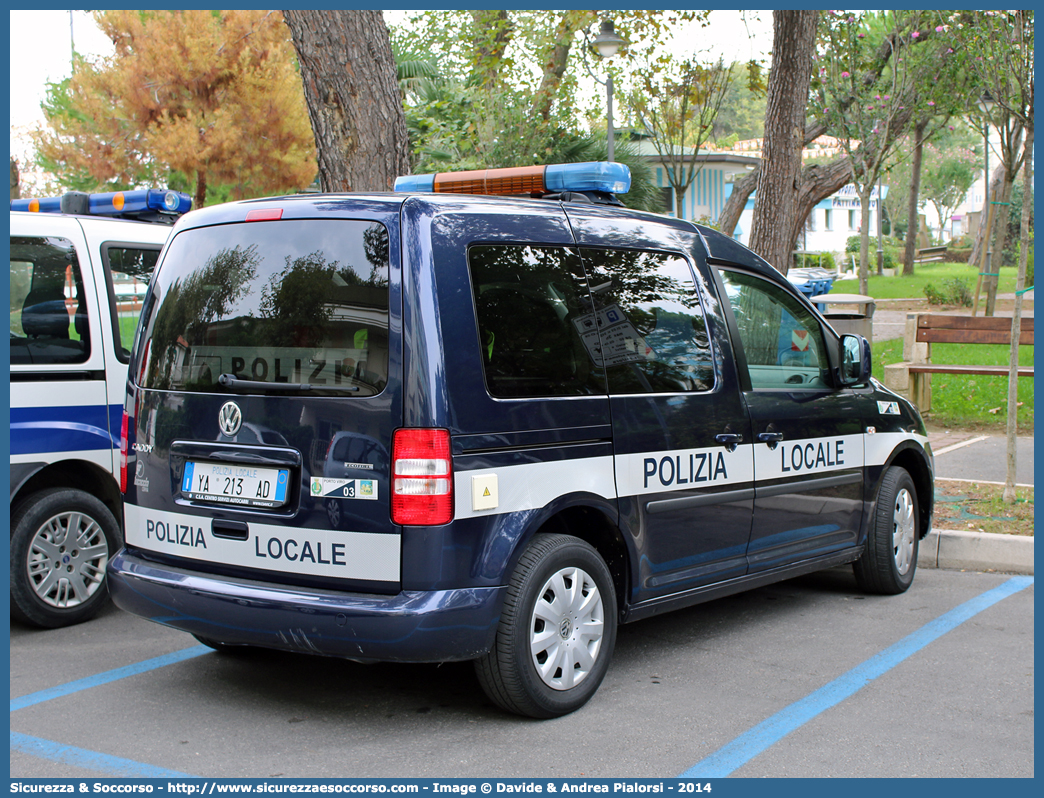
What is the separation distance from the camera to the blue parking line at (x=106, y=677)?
4344 mm

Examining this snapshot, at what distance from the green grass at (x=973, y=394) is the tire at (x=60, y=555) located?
8.65 meters

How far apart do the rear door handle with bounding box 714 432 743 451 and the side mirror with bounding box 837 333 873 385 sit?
38.4 inches

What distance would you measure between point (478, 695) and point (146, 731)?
1283mm

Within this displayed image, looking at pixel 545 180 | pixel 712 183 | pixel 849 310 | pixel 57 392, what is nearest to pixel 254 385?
pixel 545 180

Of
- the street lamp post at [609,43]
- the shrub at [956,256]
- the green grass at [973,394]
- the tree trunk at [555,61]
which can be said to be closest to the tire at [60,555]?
the green grass at [973,394]

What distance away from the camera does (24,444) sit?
17.0 ft

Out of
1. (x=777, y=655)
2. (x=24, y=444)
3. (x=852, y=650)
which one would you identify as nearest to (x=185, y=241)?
(x=24, y=444)

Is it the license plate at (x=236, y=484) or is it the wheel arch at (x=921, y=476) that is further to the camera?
the wheel arch at (x=921, y=476)

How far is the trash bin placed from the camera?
12692 mm

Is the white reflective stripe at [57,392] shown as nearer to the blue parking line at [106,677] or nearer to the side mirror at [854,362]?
the blue parking line at [106,677]

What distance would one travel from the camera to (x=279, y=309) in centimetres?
393

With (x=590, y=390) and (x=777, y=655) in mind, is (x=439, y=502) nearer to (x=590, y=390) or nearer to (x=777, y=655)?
(x=590, y=390)

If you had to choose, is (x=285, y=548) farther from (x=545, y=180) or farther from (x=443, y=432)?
(x=545, y=180)

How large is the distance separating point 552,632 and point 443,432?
930mm
